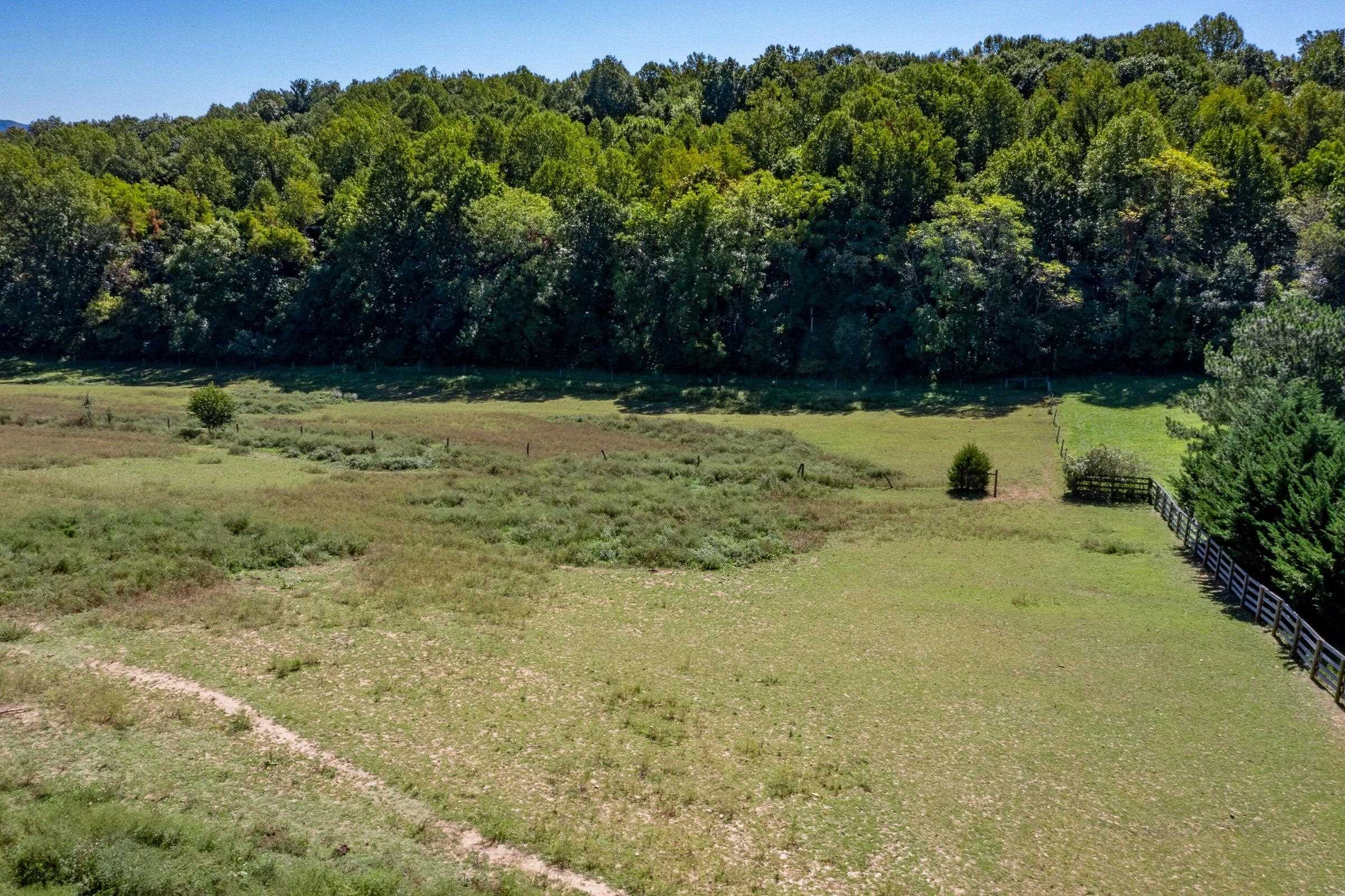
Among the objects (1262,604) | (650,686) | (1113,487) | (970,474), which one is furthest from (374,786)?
(1113,487)

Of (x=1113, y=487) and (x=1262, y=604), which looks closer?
(x=1262, y=604)

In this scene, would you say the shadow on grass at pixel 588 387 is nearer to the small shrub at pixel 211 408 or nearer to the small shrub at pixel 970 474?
the small shrub at pixel 211 408

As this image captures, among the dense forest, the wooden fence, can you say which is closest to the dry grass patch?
the dense forest

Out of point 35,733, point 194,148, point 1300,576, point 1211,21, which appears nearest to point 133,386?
point 194,148

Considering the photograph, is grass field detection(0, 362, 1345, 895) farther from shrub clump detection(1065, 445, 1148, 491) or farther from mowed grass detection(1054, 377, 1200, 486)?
mowed grass detection(1054, 377, 1200, 486)

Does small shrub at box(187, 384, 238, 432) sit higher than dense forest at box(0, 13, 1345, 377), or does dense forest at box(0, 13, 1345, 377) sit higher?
dense forest at box(0, 13, 1345, 377)

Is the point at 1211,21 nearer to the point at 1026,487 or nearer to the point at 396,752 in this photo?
the point at 1026,487

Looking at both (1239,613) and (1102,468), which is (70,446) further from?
(1239,613)
